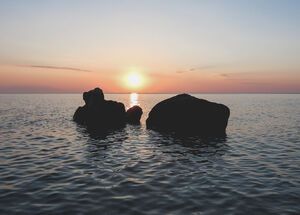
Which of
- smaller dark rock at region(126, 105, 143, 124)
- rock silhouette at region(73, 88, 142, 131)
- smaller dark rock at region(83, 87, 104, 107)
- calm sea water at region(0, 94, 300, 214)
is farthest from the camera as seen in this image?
smaller dark rock at region(83, 87, 104, 107)

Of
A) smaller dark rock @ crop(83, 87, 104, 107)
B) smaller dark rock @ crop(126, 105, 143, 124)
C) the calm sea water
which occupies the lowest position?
the calm sea water

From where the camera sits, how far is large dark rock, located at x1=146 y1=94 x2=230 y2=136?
1597 inches

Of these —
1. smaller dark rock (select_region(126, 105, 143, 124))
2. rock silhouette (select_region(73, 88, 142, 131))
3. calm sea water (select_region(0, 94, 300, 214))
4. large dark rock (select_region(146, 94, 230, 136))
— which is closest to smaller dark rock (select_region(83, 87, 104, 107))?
rock silhouette (select_region(73, 88, 142, 131))

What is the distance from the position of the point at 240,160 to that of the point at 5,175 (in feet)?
50.5

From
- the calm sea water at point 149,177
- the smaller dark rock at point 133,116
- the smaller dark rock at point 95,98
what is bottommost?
the calm sea water at point 149,177

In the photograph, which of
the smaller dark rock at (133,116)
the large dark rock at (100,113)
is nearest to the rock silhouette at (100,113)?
the large dark rock at (100,113)

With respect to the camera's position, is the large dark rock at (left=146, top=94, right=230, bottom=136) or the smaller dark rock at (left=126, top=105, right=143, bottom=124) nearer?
the large dark rock at (left=146, top=94, right=230, bottom=136)

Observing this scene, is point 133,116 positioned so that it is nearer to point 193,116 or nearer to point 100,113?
point 100,113

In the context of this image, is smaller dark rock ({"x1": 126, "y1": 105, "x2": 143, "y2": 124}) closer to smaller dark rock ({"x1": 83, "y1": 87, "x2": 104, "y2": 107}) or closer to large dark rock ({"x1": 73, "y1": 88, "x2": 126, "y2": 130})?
large dark rock ({"x1": 73, "y1": 88, "x2": 126, "y2": 130})

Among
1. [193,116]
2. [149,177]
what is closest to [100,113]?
[193,116]

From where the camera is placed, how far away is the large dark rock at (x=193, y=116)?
4056 centimetres

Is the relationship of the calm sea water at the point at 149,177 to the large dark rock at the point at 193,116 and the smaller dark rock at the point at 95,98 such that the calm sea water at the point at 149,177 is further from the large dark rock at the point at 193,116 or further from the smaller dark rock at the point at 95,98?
the smaller dark rock at the point at 95,98

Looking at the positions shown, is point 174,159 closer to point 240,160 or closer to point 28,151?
point 240,160

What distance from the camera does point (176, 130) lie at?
40938 mm
